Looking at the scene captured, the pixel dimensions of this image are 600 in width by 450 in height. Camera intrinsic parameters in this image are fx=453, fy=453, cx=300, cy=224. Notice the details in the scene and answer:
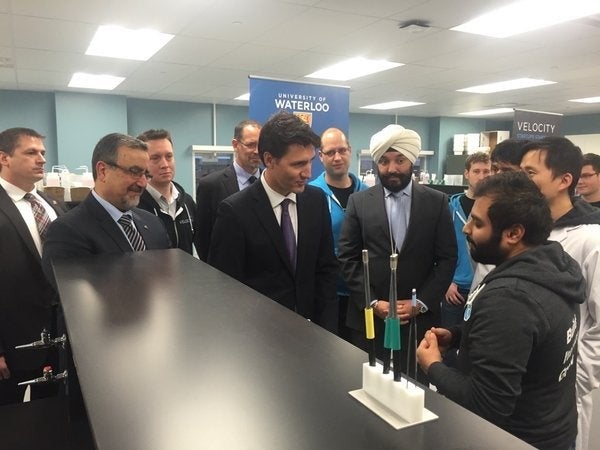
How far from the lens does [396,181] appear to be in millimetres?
2053

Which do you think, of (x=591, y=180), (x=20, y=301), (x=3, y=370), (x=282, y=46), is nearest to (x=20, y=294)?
(x=20, y=301)

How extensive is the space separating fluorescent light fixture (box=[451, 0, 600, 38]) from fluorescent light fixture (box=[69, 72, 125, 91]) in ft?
14.9

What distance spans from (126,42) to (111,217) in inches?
143

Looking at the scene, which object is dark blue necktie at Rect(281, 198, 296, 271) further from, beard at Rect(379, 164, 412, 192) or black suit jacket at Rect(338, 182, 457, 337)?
beard at Rect(379, 164, 412, 192)

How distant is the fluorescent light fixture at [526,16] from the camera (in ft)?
11.5

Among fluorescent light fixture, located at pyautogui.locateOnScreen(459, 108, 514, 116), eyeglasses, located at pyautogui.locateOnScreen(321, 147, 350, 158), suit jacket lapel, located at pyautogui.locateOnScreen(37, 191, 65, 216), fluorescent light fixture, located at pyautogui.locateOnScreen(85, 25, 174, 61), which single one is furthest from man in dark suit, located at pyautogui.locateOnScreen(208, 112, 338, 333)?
fluorescent light fixture, located at pyautogui.locateOnScreen(459, 108, 514, 116)

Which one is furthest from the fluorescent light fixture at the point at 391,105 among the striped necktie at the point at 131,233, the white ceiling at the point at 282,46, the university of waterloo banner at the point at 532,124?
the striped necktie at the point at 131,233

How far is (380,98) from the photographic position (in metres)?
8.00

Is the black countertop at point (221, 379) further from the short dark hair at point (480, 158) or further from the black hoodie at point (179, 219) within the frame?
the short dark hair at point (480, 158)

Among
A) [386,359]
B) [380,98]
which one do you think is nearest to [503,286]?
[386,359]

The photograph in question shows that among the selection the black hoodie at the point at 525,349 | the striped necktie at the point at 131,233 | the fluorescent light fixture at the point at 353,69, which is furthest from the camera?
the fluorescent light fixture at the point at 353,69

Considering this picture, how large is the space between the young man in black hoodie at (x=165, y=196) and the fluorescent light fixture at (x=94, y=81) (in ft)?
13.5

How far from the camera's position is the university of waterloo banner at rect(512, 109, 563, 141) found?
4.38 meters

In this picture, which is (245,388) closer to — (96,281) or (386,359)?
(386,359)
